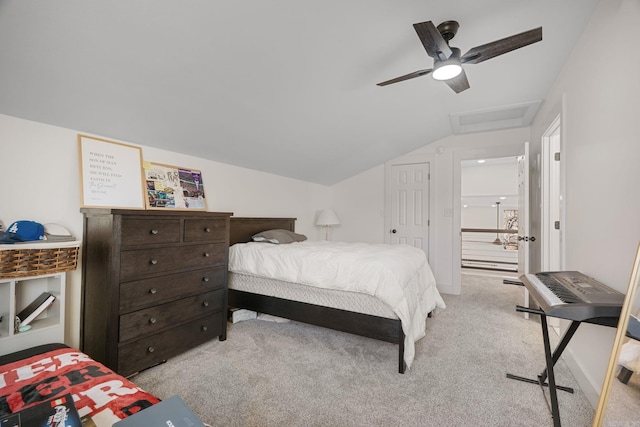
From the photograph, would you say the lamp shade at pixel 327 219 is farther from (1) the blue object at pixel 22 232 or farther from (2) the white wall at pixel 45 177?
(1) the blue object at pixel 22 232

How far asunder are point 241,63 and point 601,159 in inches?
94.2

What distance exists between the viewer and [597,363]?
1.71 metres

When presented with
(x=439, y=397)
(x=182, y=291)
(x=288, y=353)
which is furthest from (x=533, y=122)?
(x=182, y=291)

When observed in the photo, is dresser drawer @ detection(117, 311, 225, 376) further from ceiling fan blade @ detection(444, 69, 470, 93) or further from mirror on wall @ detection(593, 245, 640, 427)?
ceiling fan blade @ detection(444, 69, 470, 93)

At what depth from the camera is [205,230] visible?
2383 mm

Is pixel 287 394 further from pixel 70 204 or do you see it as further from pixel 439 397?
pixel 70 204

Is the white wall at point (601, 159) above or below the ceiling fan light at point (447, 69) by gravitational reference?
below

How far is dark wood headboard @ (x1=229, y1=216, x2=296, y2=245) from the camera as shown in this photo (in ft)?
11.0

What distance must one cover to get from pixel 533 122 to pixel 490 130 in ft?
1.75

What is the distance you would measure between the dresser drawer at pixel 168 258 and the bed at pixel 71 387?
0.62m

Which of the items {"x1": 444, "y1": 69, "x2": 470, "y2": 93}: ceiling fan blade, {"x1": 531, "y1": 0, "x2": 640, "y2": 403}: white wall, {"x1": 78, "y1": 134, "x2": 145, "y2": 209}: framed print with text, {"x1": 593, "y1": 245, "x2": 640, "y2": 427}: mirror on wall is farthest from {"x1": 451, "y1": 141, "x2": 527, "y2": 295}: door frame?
{"x1": 78, "y1": 134, "x2": 145, "y2": 209}: framed print with text

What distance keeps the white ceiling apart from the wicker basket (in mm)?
906

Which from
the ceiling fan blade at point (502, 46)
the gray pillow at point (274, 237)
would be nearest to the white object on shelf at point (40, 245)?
the gray pillow at point (274, 237)

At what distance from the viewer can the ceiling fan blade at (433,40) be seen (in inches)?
59.1
